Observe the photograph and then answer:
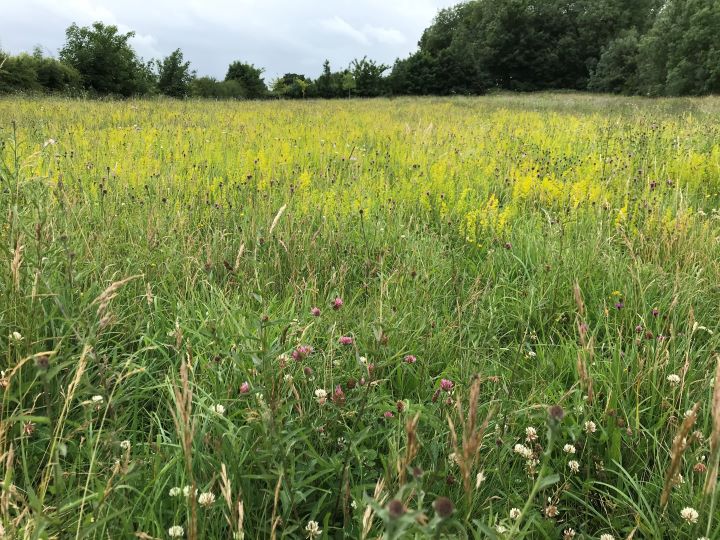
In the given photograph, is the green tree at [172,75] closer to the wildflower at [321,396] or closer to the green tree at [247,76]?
the green tree at [247,76]

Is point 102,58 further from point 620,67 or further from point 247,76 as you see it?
point 620,67

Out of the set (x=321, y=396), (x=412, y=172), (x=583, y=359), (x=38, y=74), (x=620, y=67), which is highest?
(x=620, y=67)

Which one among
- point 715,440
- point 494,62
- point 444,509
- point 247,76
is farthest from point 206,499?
point 494,62

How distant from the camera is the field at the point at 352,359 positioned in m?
1.11

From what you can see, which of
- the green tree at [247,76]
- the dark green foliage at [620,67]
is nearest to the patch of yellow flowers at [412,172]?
the green tree at [247,76]

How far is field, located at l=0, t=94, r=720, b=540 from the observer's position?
1.11m

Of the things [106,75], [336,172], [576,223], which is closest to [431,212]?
[576,223]

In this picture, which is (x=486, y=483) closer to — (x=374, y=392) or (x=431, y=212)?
(x=374, y=392)

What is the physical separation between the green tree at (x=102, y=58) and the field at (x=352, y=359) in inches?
1318

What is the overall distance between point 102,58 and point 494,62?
44211 millimetres

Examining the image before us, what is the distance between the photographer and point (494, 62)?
2269 inches

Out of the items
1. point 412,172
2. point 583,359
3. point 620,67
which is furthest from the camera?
point 620,67

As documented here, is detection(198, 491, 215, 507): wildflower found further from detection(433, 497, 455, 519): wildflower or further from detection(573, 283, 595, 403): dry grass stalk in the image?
detection(573, 283, 595, 403): dry grass stalk

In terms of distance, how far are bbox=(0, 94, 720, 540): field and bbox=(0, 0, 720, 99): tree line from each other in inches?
516
